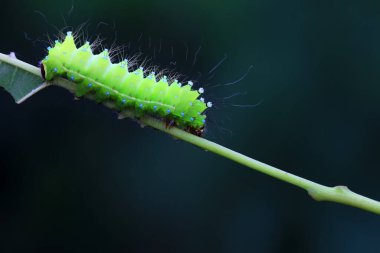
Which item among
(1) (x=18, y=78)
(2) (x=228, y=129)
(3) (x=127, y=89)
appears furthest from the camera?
(2) (x=228, y=129)

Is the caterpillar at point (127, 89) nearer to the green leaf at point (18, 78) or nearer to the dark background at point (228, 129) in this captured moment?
the green leaf at point (18, 78)

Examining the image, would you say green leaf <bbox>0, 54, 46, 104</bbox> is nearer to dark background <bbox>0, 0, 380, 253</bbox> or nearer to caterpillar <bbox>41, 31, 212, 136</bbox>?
caterpillar <bbox>41, 31, 212, 136</bbox>

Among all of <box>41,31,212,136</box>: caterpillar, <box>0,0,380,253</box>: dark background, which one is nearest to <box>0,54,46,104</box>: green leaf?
<box>41,31,212,136</box>: caterpillar

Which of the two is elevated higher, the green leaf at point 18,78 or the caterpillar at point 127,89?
the caterpillar at point 127,89

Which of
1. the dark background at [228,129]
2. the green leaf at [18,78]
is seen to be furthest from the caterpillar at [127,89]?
the dark background at [228,129]

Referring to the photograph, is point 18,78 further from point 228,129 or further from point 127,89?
point 228,129

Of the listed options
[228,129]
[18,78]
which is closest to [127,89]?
[18,78]
